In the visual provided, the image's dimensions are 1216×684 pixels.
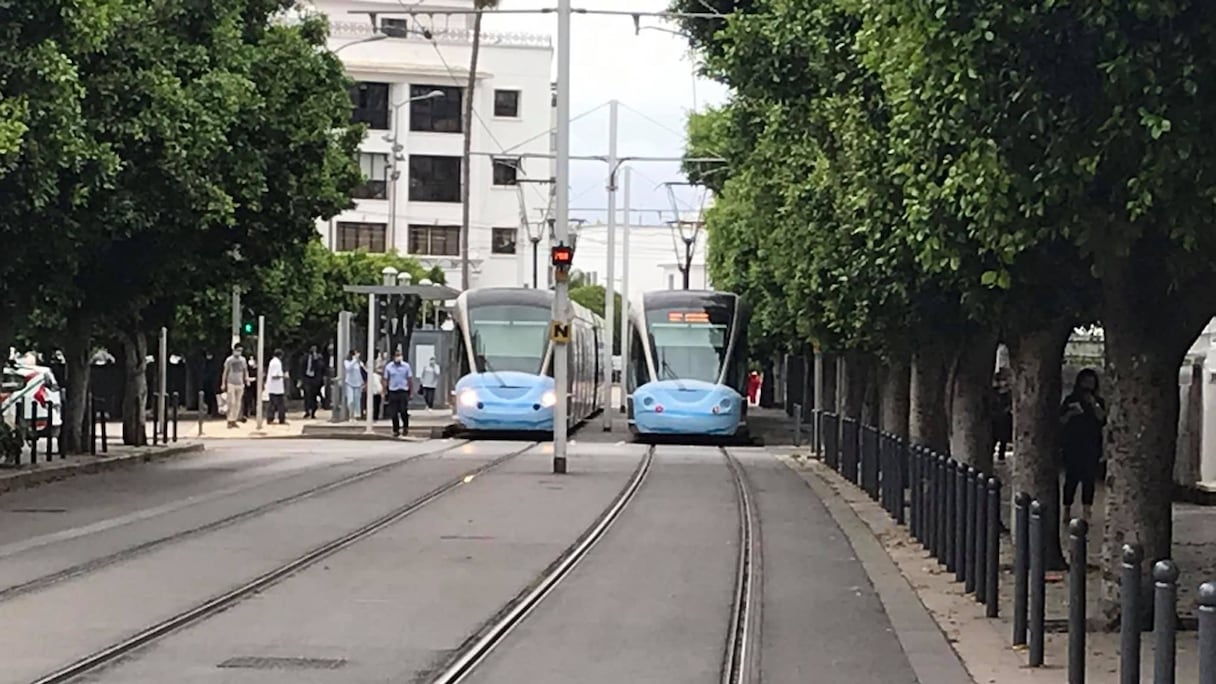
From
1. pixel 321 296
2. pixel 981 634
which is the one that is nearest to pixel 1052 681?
pixel 981 634

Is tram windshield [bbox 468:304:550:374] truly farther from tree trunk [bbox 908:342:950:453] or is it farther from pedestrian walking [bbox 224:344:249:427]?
tree trunk [bbox 908:342:950:453]

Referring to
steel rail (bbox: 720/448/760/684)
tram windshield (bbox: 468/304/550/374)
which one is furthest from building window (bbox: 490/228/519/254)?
steel rail (bbox: 720/448/760/684)

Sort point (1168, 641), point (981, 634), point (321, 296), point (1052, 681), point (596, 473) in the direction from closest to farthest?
point (1168, 641)
point (1052, 681)
point (981, 634)
point (596, 473)
point (321, 296)

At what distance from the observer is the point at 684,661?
1230cm

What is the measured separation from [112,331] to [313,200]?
4.48 meters

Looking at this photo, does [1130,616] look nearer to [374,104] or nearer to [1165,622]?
[1165,622]

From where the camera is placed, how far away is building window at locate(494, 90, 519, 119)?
8875cm

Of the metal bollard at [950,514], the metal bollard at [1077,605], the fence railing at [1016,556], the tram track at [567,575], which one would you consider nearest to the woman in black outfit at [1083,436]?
the fence railing at [1016,556]

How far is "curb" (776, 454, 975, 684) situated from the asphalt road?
0.18m

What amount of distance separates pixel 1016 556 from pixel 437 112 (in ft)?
251

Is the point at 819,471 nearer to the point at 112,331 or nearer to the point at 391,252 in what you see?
the point at 112,331

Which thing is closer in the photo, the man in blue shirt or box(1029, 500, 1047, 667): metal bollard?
box(1029, 500, 1047, 667): metal bollard

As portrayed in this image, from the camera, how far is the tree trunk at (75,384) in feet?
100

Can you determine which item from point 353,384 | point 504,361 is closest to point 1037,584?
point 504,361
